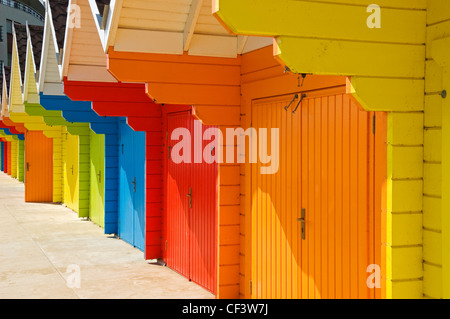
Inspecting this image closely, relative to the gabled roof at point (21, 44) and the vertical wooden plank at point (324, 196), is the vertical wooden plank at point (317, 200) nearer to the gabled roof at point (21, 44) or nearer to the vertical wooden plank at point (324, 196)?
the vertical wooden plank at point (324, 196)

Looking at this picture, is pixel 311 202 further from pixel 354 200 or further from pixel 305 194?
pixel 354 200

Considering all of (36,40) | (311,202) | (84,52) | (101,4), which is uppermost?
(36,40)

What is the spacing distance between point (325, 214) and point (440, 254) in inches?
54.4

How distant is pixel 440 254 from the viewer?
325 cm

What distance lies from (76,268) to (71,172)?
8407 millimetres

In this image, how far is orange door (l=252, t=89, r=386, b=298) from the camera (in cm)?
405

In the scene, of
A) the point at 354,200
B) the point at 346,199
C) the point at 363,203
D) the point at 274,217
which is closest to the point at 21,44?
the point at 274,217

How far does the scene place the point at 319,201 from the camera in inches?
183

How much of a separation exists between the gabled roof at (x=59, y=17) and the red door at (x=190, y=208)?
3.05 meters

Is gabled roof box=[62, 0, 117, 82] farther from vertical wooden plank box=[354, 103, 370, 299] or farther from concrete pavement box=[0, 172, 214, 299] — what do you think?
vertical wooden plank box=[354, 103, 370, 299]

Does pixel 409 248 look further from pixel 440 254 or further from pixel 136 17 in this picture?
pixel 136 17

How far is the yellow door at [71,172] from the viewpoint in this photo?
15461 millimetres

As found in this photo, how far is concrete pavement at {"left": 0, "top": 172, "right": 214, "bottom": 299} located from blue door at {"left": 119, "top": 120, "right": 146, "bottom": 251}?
0.28 m
